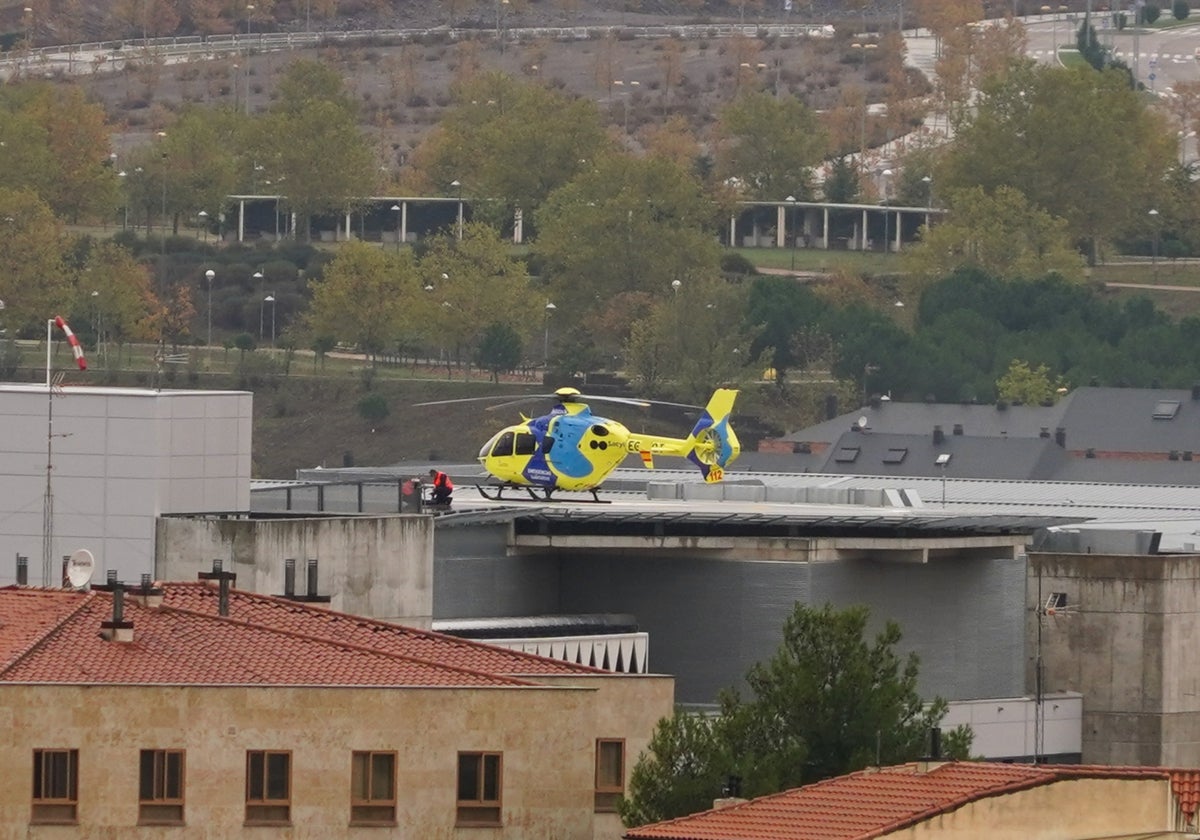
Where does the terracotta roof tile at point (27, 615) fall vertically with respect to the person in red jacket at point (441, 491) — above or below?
below

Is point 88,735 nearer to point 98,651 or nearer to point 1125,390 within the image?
point 98,651

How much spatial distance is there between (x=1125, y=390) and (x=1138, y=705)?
100149 millimetres

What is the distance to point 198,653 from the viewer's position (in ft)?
161

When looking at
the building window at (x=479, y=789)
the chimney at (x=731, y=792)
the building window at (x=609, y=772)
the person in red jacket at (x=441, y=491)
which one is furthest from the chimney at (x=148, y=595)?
the person in red jacket at (x=441, y=491)

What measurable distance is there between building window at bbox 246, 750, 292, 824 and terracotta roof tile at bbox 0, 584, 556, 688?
0.83 metres

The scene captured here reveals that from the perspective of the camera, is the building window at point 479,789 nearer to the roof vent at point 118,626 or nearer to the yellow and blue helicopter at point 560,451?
the roof vent at point 118,626

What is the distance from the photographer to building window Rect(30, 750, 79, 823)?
47.7 m

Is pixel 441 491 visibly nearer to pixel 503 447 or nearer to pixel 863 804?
pixel 503 447

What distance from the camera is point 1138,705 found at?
89.9 m

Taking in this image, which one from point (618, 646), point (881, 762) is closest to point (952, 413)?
point (618, 646)

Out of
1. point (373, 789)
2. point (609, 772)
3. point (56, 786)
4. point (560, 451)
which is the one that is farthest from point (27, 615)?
point (560, 451)

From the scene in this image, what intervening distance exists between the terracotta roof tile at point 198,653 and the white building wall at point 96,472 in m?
18.8

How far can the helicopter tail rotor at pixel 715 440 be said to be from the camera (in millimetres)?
95312

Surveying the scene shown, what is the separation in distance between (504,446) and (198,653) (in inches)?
1514
